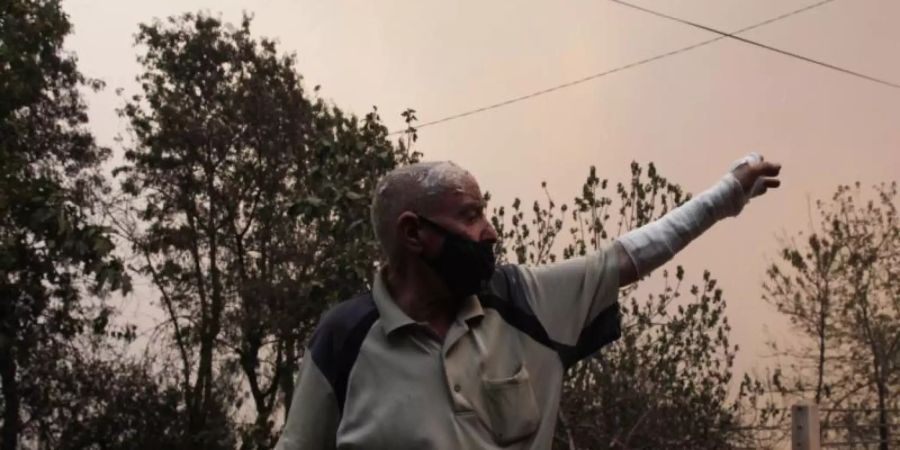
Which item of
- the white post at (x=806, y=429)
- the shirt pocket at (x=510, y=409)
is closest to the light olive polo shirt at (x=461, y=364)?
the shirt pocket at (x=510, y=409)

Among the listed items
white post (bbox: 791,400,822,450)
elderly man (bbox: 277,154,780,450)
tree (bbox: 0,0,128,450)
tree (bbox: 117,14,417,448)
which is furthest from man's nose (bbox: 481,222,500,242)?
tree (bbox: 117,14,417,448)

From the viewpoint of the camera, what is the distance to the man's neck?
1479mm

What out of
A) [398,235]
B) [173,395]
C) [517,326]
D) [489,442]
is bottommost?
[489,442]

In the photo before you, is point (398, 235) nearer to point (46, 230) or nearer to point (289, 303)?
point (46, 230)

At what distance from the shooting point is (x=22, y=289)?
11.2m

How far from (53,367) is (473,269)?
12560 mm

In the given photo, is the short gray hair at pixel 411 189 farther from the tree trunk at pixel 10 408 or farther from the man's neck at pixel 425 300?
the tree trunk at pixel 10 408

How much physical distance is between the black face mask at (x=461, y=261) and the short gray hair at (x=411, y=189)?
0.11ft

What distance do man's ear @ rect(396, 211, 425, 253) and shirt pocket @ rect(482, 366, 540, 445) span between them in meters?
0.22

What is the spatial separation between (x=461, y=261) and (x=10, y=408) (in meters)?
13.0

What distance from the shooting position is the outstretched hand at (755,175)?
156 centimetres

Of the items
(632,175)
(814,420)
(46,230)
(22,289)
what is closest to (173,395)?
(22,289)

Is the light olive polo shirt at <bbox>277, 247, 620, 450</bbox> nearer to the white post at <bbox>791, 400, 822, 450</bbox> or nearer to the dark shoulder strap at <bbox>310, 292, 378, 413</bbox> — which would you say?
the dark shoulder strap at <bbox>310, 292, 378, 413</bbox>

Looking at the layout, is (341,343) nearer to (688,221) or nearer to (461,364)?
(461,364)
